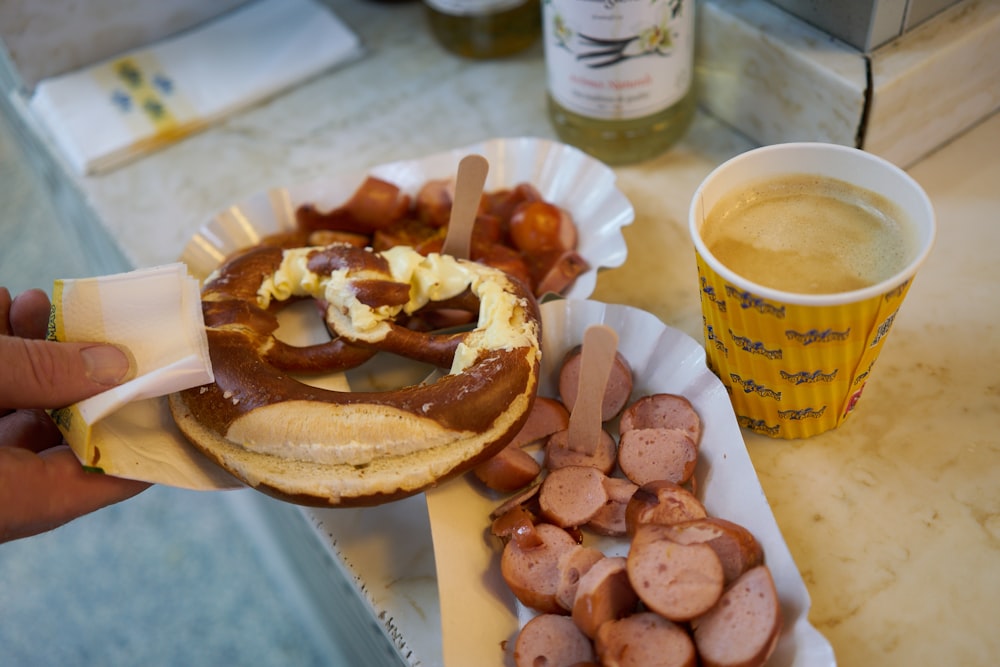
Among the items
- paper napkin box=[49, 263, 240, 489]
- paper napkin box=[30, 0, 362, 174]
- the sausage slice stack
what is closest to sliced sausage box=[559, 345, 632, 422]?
the sausage slice stack

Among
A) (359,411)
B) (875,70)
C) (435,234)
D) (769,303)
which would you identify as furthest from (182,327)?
(875,70)

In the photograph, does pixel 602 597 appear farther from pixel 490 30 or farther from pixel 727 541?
pixel 490 30

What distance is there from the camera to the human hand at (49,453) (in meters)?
0.59

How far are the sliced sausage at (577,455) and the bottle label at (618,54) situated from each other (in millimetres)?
389

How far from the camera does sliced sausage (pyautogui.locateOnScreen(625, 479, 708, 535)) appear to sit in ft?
1.93

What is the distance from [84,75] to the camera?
1.19 metres

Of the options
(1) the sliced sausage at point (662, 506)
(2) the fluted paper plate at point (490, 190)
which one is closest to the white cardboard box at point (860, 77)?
(2) the fluted paper plate at point (490, 190)

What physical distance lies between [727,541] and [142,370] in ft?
1.43

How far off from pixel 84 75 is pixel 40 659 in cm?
78

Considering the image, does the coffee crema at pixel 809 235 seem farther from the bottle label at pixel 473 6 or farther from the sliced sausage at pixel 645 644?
the bottle label at pixel 473 6

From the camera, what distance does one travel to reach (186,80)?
1.18 meters

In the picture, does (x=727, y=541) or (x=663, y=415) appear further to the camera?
(x=663, y=415)

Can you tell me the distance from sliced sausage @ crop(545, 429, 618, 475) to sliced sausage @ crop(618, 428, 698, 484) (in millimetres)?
10

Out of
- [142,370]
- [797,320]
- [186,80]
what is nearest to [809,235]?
[797,320]
